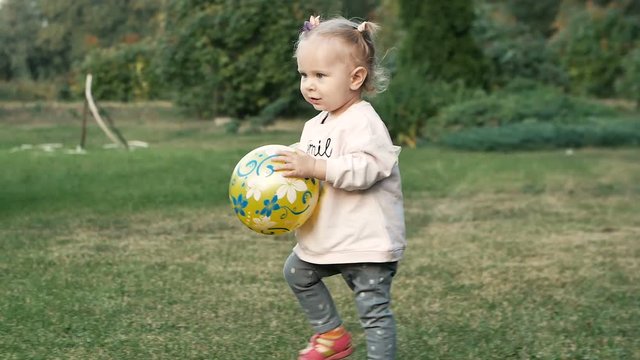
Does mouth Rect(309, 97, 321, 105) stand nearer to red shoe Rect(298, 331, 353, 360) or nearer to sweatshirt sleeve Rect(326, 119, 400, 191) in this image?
sweatshirt sleeve Rect(326, 119, 400, 191)

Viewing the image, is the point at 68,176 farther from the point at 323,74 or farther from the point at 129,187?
the point at 323,74

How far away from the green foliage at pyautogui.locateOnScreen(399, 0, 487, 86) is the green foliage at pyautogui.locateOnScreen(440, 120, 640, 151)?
2.32 meters

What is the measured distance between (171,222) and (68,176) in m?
2.92

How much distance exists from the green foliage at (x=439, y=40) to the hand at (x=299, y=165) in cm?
1279

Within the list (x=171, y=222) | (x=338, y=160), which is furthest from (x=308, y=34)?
(x=171, y=222)

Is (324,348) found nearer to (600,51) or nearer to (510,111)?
(510,111)

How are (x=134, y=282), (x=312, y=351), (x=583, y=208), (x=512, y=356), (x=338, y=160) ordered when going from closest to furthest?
(x=338, y=160) → (x=312, y=351) → (x=512, y=356) → (x=134, y=282) → (x=583, y=208)

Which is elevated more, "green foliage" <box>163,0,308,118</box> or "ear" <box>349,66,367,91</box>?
"ear" <box>349,66,367,91</box>

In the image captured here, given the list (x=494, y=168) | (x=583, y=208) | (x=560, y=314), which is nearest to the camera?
(x=560, y=314)

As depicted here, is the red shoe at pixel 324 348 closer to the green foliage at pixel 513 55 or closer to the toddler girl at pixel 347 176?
the toddler girl at pixel 347 176

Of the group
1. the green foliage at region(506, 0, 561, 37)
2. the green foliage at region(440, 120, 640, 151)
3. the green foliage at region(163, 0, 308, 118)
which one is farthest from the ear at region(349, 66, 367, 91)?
the green foliage at region(506, 0, 561, 37)

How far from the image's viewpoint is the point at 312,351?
13.0 feet

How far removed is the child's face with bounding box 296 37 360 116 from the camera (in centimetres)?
362

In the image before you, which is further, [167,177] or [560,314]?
[167,177]
